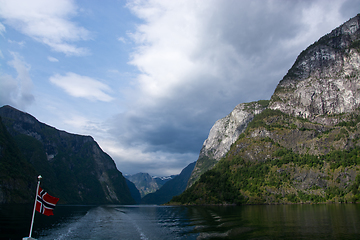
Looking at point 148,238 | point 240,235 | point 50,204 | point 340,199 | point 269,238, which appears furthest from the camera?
point 340,199

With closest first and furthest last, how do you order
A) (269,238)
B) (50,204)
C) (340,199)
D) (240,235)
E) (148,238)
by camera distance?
(50,204), (269,238), (240,235), (148,238), (340,199)

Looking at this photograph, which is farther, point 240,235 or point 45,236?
point 45,236

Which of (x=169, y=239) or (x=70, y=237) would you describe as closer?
(x=169, y=239)

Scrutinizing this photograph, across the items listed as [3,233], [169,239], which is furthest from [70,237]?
[169,239]

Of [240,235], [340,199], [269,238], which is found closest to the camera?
[269,238]

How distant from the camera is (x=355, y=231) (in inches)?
2032

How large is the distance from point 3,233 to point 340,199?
225 metres

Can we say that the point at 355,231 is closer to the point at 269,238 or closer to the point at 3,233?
the point at 269,238

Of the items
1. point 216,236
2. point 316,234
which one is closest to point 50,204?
point 216,236

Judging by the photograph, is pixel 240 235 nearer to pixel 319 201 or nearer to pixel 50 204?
pixel 50 204

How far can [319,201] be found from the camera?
193m

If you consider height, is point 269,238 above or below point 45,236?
above

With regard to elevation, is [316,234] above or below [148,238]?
above

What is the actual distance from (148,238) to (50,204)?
37.3m
